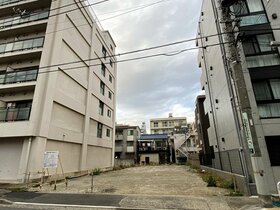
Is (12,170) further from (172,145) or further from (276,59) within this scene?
(172,145)

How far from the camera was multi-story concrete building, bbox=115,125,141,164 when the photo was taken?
3816 cm

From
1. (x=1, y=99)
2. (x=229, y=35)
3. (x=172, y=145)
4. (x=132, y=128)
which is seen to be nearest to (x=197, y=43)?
(x=229, y=35)

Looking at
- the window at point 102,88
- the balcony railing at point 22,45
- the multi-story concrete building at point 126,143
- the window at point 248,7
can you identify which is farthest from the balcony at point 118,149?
the window at point 248,7

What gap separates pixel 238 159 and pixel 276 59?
6.18 meters

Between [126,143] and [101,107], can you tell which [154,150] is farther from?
[101,107]

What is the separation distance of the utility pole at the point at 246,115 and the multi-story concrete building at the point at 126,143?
3292cm

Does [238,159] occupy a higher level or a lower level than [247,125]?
lower

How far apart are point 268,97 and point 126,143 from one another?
104 ft

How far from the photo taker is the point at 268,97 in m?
A: 9.85

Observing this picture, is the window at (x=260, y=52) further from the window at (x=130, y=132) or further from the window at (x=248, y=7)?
the window at (x=130, y=132)

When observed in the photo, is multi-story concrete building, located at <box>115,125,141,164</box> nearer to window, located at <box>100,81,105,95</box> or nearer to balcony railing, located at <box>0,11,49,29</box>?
window, located at <box>100,81,105,95</box>

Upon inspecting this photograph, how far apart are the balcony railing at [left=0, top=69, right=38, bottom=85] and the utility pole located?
45.8 feet

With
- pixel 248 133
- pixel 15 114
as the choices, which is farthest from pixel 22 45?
pixel 248 133

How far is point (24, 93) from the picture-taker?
15.7 m
